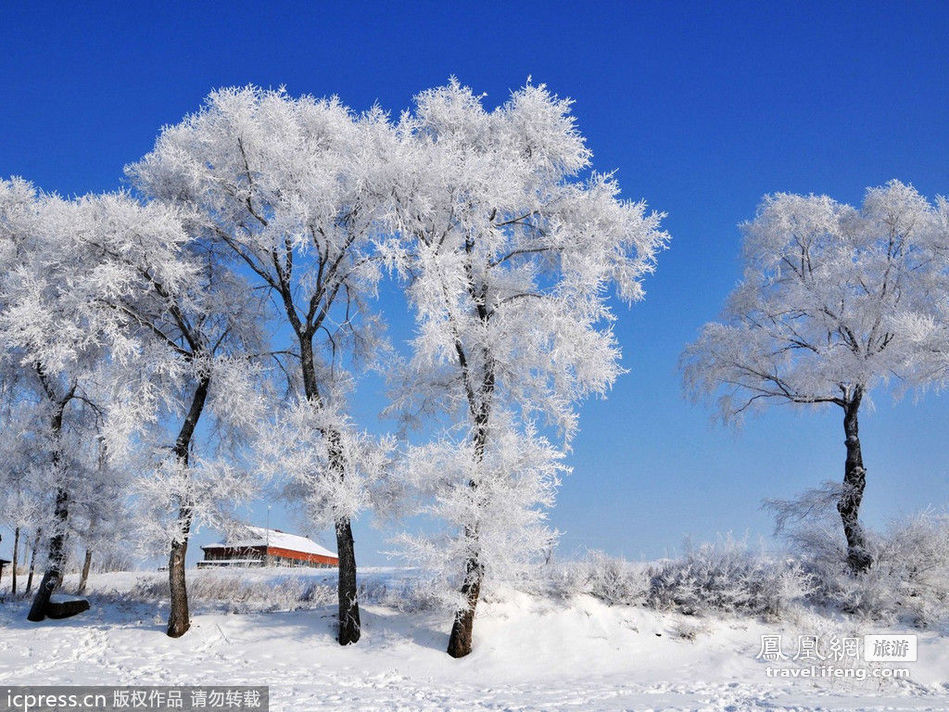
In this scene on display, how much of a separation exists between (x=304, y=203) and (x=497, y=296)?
4.33 metres

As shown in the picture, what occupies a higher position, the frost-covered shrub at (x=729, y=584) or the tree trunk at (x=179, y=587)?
the frost-covered shrub at (x=729, y=584)

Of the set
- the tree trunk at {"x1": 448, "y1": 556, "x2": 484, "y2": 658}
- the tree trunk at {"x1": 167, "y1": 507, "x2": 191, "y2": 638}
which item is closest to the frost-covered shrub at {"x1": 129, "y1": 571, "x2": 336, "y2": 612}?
the tree trunk at {"x1": 167, "y1": 507, "x2": 191, "y2": 638}

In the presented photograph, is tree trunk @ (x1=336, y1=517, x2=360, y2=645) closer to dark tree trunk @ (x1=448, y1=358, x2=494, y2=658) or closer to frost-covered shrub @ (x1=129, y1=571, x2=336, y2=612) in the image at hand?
dark tree trunk @ (x1=448, y1=358, x2=494, y2=658)

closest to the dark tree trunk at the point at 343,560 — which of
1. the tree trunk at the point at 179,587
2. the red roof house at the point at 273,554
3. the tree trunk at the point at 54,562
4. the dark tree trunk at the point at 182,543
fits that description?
the dark tree trunk at the point at 182,543

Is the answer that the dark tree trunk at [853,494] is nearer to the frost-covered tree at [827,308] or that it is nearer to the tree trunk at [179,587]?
the frost-covered tree at [827,308]

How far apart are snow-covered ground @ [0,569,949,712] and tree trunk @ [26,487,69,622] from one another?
1.35 ft

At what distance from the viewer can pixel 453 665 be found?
13.6 metres

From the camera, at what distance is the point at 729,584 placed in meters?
16.1

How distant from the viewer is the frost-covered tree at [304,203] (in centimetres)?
1479

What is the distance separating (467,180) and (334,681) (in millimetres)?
9232

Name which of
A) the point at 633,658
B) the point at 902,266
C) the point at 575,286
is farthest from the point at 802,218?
the point at 633,658

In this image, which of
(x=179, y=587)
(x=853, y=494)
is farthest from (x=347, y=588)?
(x=853, y=494)

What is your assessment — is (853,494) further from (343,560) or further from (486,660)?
(343,560)

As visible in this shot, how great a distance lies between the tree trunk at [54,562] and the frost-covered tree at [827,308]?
16.3 metres
